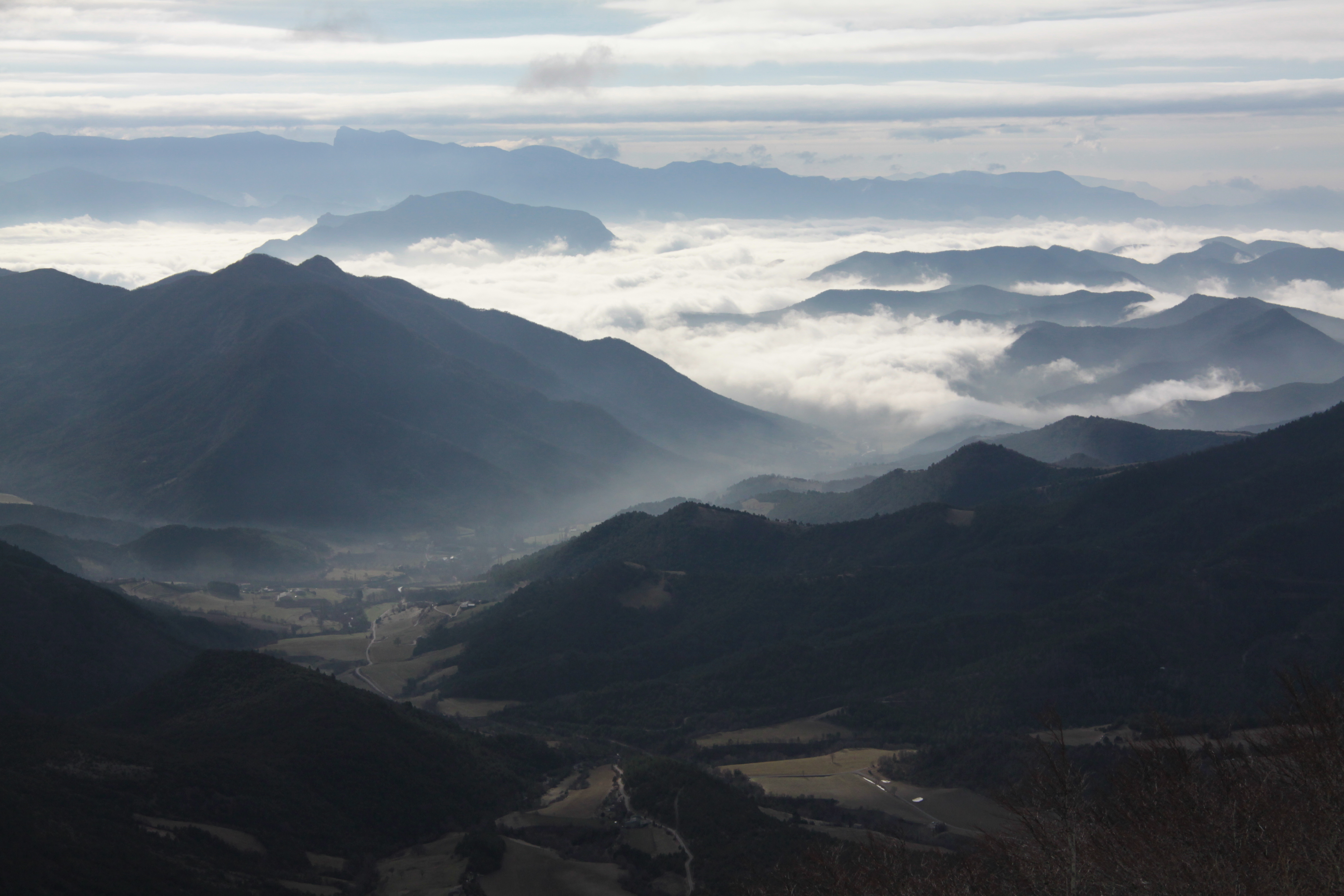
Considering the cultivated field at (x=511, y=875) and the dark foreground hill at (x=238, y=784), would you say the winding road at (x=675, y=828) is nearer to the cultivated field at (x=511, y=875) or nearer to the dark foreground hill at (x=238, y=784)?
the cultivated field at (x=511, y=875)

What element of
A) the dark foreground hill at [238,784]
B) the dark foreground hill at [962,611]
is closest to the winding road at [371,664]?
the dark foreground hill at [962,611]

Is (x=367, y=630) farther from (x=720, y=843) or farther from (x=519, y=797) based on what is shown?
(x=720, y=843)

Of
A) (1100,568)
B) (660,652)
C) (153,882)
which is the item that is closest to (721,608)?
(660,652)

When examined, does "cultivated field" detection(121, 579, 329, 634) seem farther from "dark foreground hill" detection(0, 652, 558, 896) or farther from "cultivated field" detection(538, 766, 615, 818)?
"cultivated field" detection(538, 766, 615, 818)

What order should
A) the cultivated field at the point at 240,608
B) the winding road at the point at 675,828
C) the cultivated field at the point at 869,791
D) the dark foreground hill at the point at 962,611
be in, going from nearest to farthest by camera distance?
the winding road at the point at 675,828 → the cultivated field at the point at 869,791 → the dark foreground hill at the point at 962,611 → the cultivated field at the point at 240,608

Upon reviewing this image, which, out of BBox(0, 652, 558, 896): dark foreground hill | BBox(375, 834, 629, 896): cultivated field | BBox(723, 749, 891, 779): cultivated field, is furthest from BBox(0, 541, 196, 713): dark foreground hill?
BBox(723, 749, 891, 779): cultivated field
